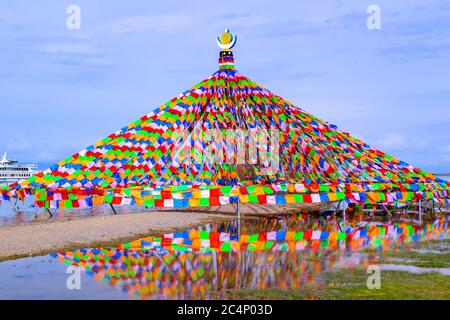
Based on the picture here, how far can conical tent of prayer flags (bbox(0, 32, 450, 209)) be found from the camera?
25453mm

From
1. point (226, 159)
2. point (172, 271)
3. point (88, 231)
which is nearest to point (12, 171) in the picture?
point (226, 159)

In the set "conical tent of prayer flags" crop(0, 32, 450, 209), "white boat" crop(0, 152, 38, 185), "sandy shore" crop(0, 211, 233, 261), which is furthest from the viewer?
"white boat" crop(0, 152, 38, 185)

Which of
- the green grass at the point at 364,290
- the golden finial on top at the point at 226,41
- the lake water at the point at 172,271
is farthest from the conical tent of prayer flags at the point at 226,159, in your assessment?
the green grass at the point at 364,290

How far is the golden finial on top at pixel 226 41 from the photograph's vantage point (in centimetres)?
3151

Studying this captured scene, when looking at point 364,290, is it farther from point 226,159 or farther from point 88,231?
point 226,159

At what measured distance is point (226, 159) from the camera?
3425cm

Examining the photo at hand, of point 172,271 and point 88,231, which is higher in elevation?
point 88,231

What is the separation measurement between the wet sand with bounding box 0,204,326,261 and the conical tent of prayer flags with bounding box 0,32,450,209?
3.99 ft

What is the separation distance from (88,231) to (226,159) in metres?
14.9

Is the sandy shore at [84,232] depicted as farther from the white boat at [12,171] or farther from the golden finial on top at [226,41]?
the white boat at [12,171]

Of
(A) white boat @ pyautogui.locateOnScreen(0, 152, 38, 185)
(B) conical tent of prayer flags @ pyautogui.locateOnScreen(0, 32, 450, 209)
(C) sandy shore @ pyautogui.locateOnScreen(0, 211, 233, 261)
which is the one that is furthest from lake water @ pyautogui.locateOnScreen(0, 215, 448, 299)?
(A) white boat @ pyautogui.locateOnScreen(0, 152, 38, 185)

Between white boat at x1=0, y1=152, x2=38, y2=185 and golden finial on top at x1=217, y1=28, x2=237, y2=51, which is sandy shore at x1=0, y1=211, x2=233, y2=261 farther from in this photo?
white boat at x1=0, y1=152, x2=38, y2=185

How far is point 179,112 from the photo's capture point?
2933 cm

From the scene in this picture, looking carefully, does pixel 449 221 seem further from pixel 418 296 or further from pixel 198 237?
pixel 418 296
